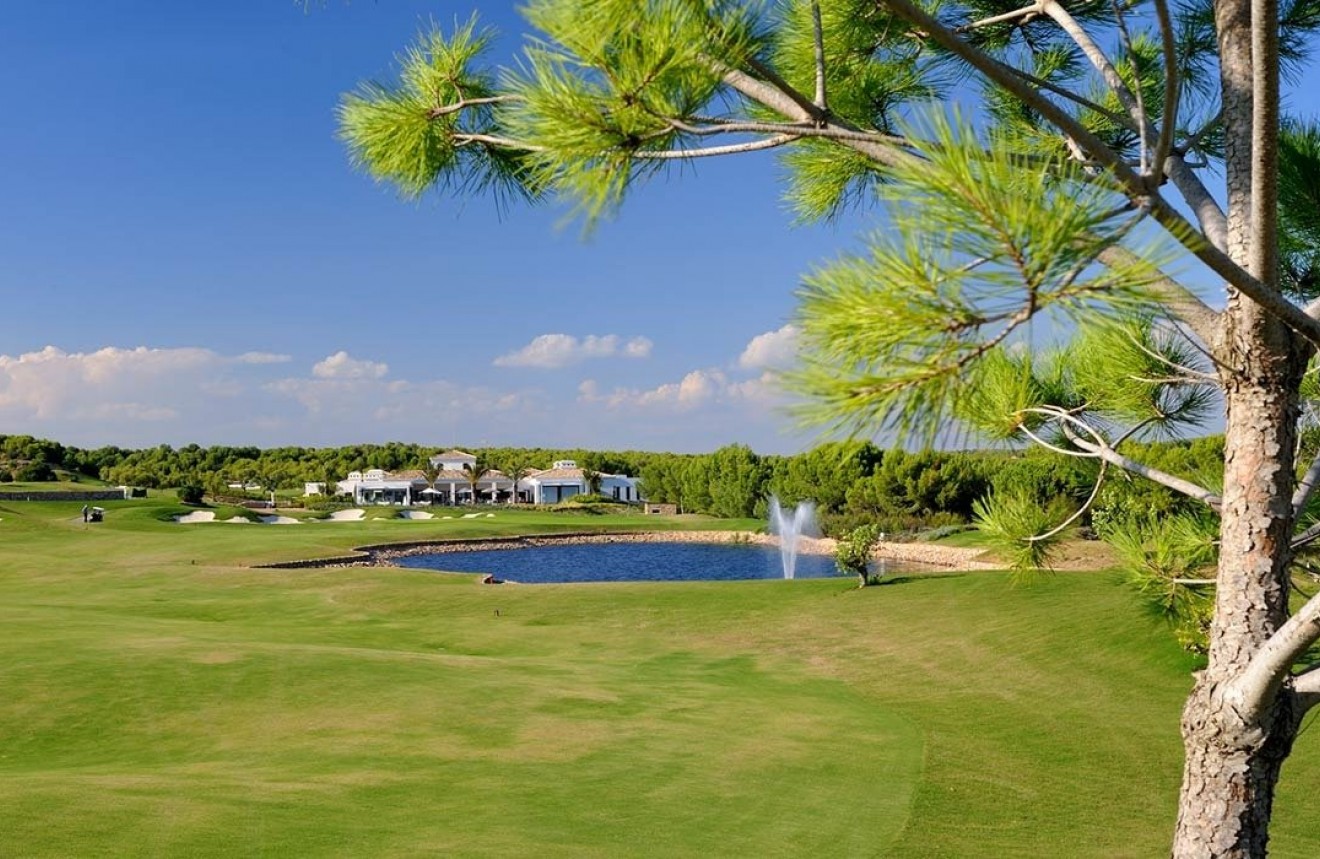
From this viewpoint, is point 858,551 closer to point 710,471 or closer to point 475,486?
point 710,471

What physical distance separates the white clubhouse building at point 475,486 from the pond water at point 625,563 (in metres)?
31.2

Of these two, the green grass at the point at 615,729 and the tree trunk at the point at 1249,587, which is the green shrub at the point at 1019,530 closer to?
the tree trunk at the point at 1249,587

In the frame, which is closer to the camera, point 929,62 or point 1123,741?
point 929,62

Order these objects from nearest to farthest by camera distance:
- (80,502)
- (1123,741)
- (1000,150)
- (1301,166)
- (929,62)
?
(1000,150)
(1301,166)
(929,62)
(1123,741)
(80,502)

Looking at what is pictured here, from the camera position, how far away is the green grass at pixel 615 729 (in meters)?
A: 6.27

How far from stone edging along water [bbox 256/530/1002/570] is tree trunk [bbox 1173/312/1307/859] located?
23.4 metres

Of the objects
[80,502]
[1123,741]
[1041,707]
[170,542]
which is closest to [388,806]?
[1123,741]

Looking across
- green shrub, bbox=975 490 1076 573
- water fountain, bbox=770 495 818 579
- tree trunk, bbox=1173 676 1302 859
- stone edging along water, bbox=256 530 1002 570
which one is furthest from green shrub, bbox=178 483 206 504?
tree trunk, bbox=1173 676 1302 859

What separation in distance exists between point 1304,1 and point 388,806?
645 cm

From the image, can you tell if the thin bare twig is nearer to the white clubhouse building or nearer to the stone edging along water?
the stone edging along water

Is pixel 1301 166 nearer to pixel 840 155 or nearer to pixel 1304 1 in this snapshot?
pixel 1304 1

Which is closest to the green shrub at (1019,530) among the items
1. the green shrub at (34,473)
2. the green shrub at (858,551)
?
the green shrub at (858,551)

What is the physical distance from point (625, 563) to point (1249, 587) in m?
32.7

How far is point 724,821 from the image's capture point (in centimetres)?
677
